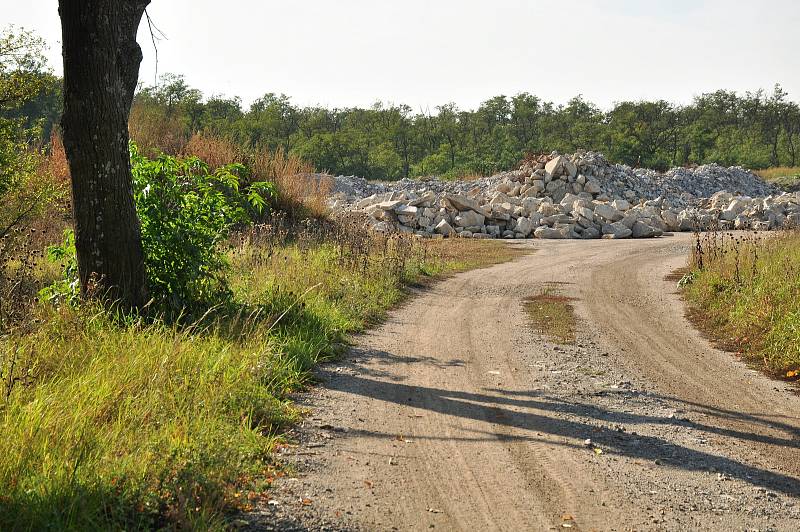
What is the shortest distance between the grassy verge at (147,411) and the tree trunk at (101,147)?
536 mm

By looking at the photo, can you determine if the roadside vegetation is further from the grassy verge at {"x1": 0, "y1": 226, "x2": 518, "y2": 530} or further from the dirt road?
the dirt road

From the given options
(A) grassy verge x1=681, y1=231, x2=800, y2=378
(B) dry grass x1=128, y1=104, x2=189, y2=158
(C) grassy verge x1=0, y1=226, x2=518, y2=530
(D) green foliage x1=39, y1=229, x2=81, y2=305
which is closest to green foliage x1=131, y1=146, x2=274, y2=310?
(C) grassy verge x1=0, y1=226, x2=518, y2=530

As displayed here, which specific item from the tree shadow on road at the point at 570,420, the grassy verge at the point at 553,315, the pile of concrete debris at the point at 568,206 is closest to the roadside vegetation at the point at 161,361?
the tree shadow on road at the point at 570,420

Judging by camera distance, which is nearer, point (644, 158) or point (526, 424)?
point (526, 424)

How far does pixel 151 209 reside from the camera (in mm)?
8641

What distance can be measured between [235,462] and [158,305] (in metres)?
3.98

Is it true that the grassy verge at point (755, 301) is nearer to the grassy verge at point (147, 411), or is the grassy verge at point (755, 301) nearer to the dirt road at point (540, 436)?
the dirt road at point (540, 436)

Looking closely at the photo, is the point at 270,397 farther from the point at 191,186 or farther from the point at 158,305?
the point at 191,186

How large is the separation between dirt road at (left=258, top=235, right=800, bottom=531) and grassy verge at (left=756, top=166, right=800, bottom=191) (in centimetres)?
3943

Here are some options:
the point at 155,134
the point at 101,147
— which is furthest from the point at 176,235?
the point at 155,134

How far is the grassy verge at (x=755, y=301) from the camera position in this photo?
8555 mm

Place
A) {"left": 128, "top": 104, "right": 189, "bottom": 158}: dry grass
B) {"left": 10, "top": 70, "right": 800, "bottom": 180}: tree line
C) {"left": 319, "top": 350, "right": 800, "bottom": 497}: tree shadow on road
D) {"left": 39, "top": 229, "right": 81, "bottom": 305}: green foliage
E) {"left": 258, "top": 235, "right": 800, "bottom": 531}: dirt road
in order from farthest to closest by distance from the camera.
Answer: {"left": 10, "top": 70, "right": 800, "bottom": 180}: tree line < {"left": 128, "top": 104, "right": 189, "bottom": 158}: dry grass < {"left": 39, "top": 229, "right": 81, "bottom": 305}: green foliage < {"left": 319, "top": 350, "right": 800, "bottom": 497}: tree shadow on road < {"left": 258, "top": 235, "right": 800, "bottom": 531}: dirt road

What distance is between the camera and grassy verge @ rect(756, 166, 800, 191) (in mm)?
44625

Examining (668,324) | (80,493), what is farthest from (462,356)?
(80,493)
